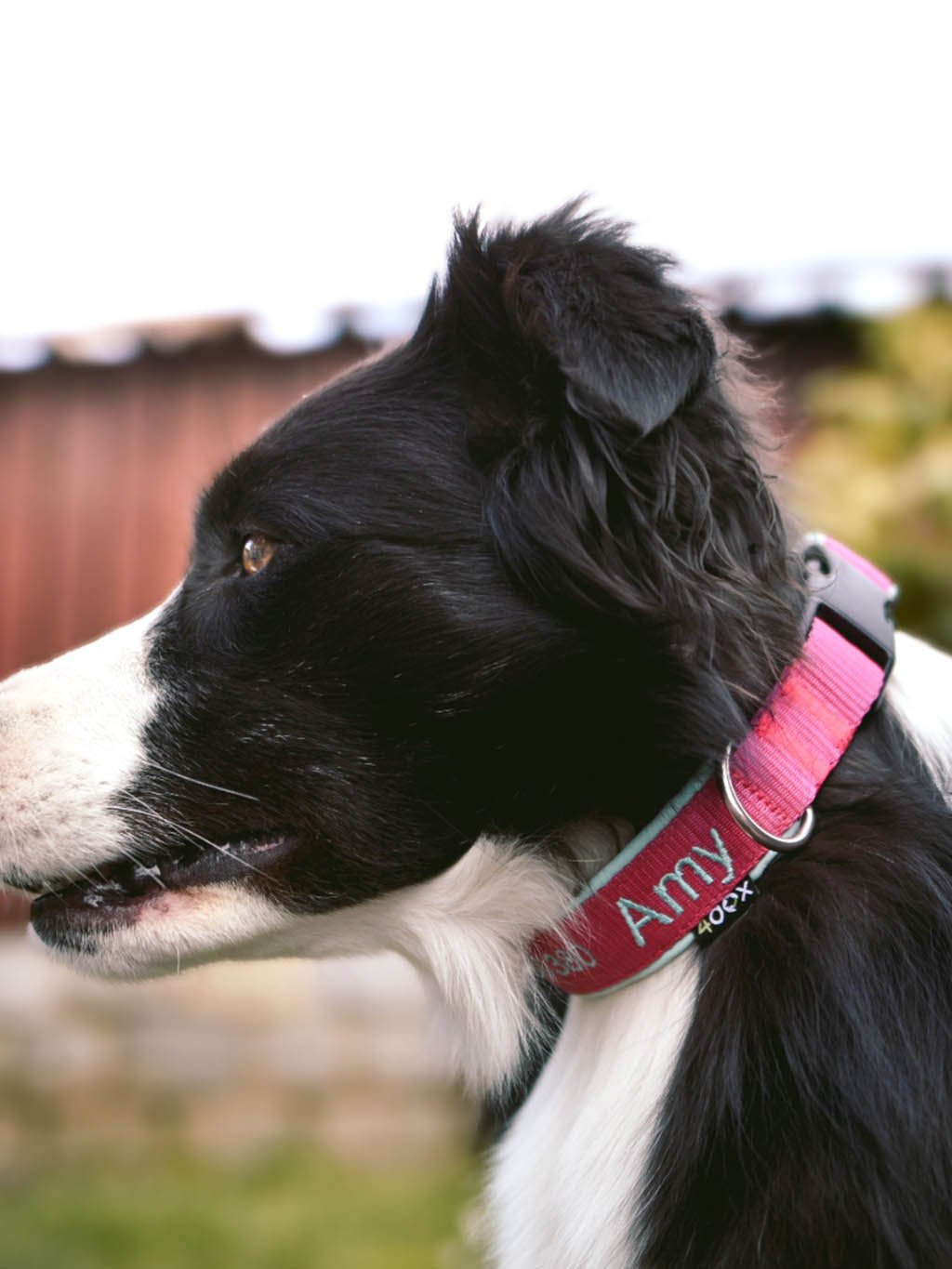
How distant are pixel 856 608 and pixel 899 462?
198 cm

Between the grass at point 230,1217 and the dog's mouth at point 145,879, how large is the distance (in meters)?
1.69

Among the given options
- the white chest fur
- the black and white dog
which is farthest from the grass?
the black and white dog

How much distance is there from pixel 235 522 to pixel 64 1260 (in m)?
2.29

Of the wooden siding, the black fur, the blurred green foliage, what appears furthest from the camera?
the wooden siding

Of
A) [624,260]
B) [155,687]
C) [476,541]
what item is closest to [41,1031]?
[155,687]

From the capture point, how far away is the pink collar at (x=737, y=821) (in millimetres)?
1344

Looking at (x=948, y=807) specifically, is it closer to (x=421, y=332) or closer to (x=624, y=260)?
(x=624, y=260)

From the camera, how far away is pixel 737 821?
4.39ft

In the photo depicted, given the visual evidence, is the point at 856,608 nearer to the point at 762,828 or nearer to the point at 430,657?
the point at 762,828

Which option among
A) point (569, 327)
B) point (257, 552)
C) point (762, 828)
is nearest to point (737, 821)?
point (762, 828)

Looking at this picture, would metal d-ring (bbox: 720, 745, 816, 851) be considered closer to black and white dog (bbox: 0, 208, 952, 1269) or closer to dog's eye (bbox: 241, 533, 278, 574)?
black and white dog (bbox: 0, 208, 952, 1269)

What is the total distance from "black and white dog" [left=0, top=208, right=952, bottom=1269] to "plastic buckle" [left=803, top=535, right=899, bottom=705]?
4 cm

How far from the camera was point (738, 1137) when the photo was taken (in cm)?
126

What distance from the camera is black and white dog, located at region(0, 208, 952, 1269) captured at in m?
1.33
